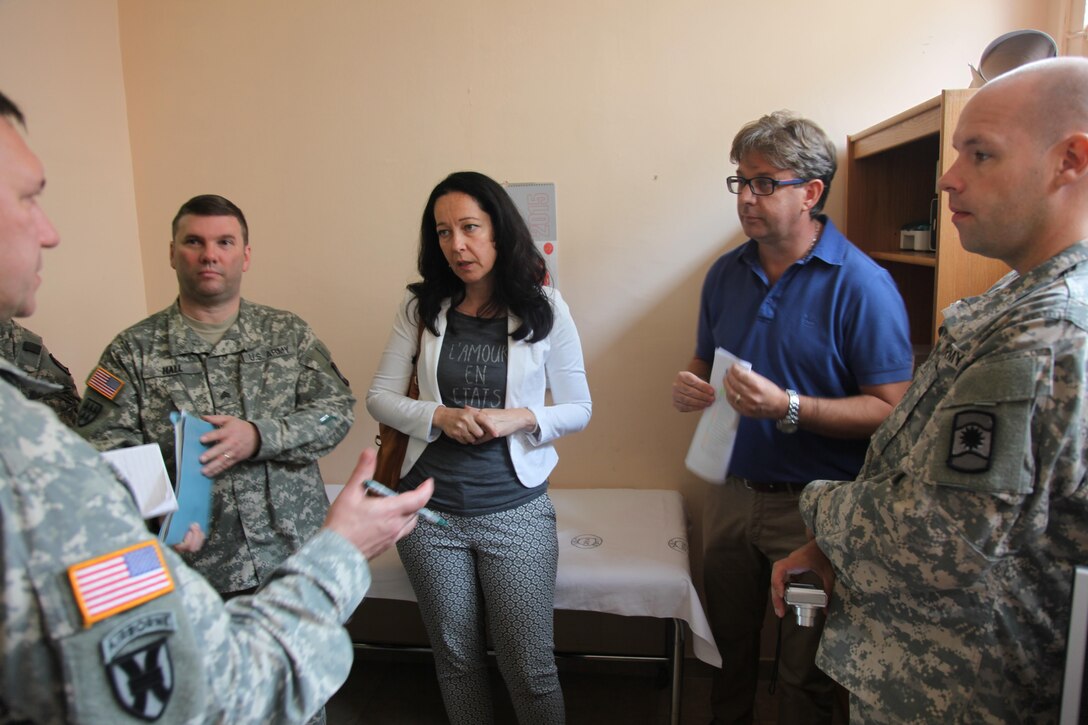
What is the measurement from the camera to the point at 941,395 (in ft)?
3.57

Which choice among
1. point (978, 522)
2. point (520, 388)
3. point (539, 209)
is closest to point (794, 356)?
point (520, 388)

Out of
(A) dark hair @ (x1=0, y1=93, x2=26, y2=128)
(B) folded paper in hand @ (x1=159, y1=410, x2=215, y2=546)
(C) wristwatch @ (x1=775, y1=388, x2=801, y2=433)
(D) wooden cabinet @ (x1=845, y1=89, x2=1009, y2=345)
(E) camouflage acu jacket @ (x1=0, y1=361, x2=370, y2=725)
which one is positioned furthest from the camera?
(D) wooden cabinet @ (x1=845, y1=89, x2=1009, y2=345)

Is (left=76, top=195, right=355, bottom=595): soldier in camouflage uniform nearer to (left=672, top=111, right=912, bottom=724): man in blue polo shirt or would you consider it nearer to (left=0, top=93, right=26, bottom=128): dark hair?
(left=0, top=93, right=26, bottom=128): dark hair

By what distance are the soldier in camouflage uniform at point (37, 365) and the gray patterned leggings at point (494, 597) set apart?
1.01 m

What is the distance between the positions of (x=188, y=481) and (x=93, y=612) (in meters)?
0.97

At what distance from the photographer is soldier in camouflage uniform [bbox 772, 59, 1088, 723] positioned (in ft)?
3.00

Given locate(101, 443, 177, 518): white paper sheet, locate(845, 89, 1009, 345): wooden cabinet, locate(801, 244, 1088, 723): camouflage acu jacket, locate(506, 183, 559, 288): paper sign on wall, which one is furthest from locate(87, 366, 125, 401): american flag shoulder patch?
locate(845, 89, 1009, 345): wooden cabinet

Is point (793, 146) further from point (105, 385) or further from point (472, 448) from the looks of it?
point (105, 385)

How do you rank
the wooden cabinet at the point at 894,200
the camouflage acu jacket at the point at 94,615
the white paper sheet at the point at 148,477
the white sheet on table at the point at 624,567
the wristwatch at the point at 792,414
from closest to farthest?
the camouflage acu jacket at the point at 94,615
the white paper sheet at the point at 148,477
the wristwatch at the point at 792,414
the white sheet on table at the point at 624,567
the wooden cabinet at the point at 894,200

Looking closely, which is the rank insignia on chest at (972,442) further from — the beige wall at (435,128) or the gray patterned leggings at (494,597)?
the beige wall at (435,128)

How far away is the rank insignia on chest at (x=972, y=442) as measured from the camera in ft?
3.05

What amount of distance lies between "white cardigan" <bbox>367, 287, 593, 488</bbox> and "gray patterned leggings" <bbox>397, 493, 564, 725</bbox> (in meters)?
0.16

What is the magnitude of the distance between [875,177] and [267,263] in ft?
7.25

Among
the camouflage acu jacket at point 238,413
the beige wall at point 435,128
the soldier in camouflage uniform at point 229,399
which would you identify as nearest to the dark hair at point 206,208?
the soldier in camouflage uniform at point 229,399
